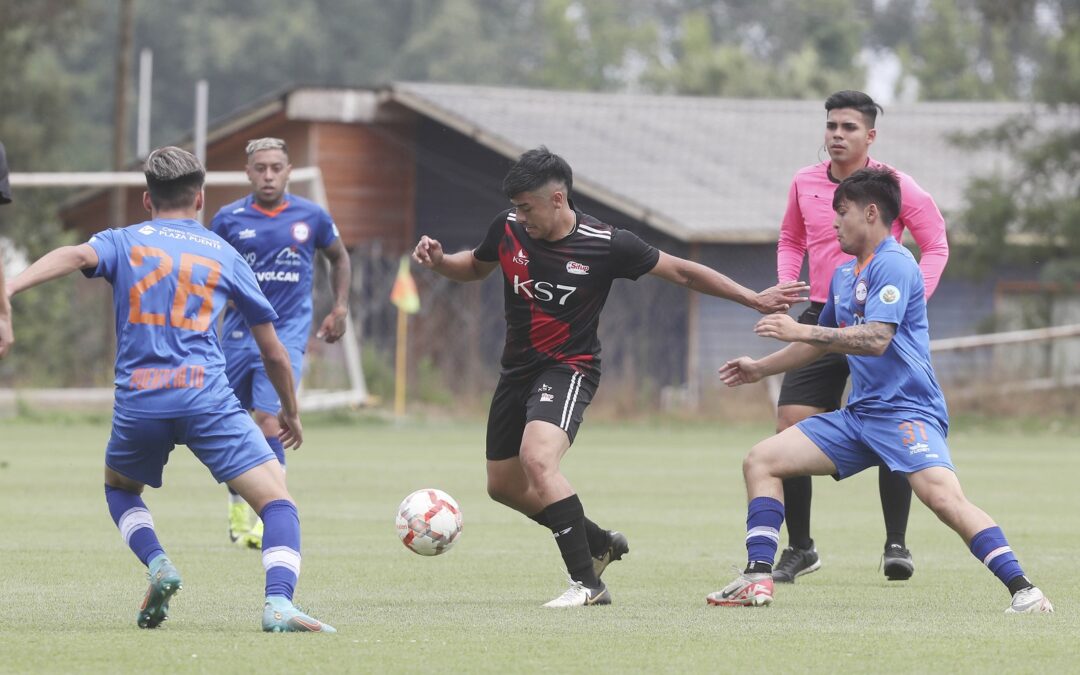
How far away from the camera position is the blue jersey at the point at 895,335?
798cm

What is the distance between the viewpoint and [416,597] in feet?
28.1

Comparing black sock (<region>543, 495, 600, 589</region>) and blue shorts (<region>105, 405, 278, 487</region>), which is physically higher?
blue shorts (<region>105, 405, 278, 487</region>)

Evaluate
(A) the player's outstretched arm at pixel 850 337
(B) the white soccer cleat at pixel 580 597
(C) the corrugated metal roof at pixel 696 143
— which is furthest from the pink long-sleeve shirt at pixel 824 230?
(C) the corrugated metal roof at pixel 696 143

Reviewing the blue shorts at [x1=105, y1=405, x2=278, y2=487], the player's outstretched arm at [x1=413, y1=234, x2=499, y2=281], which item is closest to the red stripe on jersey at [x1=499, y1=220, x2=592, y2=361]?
the player's outstretched arm at [x1=413, y1=234, x2=499, y2=281]

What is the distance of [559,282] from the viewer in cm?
845

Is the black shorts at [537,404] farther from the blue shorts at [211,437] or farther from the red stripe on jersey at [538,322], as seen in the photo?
the blue shorts at [211,437]

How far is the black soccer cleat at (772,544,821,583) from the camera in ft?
31.2

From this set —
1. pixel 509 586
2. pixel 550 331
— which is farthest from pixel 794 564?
pixel 550 331

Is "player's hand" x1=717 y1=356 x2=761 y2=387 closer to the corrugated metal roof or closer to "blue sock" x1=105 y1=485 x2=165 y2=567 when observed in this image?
"blue sock" x1=105 y1=485 x2=165 y2=567

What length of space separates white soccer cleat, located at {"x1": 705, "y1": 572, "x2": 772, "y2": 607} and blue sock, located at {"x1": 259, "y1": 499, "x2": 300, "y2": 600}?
219cm

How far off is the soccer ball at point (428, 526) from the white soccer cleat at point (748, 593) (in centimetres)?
135

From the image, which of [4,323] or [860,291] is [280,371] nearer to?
[4,323]

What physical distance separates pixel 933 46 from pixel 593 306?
60393 mm

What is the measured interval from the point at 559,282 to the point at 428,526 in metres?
1.36
